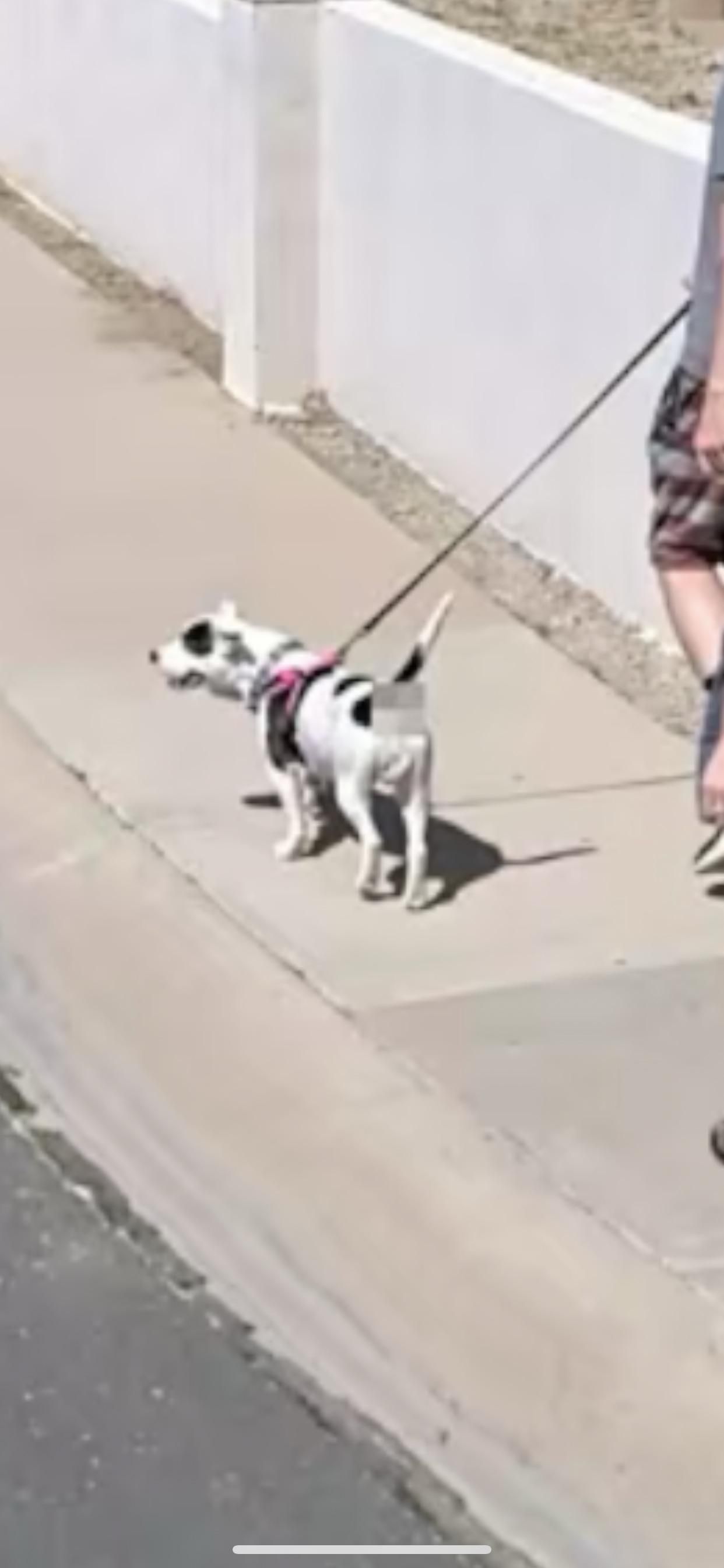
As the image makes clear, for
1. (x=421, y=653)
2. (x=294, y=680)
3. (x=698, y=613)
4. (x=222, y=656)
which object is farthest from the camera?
(x=222, y=656)

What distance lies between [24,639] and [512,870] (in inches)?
72.9

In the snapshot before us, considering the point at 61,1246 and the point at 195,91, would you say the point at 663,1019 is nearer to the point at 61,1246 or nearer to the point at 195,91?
the point at 61,1246

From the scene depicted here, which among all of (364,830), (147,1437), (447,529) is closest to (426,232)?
(447,529)

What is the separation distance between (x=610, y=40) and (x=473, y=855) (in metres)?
4.96

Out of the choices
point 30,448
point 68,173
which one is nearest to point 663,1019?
point 30,448

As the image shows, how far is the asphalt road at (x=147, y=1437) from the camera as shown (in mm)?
5109

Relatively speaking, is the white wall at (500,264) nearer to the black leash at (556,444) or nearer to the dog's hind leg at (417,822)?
the black leash at (556,444)

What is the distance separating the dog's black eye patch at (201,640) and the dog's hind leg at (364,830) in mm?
453

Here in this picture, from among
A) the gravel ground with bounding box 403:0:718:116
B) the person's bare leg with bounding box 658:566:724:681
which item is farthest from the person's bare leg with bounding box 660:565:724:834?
the gravel ground with bounding box 403:0:718:116

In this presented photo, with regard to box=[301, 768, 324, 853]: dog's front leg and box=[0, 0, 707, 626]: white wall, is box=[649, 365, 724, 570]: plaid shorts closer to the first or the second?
box=[301, 768, 324, 853]: dog's front leg

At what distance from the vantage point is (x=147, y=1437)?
537 cm

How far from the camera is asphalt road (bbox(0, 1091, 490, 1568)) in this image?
16.8ft

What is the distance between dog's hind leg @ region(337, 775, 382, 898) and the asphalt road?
117cm

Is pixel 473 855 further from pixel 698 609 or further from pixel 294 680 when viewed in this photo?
pixel 698 609
